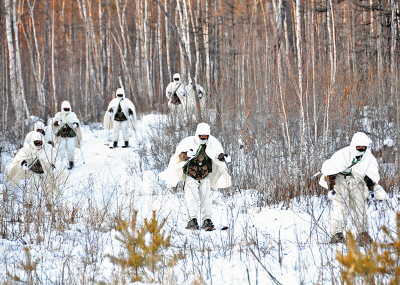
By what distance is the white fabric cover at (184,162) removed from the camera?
20.4ft

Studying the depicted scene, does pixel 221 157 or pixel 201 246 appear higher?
pixel 221 157

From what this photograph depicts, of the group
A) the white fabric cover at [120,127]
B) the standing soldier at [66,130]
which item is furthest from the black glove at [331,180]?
the white fabric cover at [120,127]

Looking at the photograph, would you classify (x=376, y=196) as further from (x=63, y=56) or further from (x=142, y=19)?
(x=63, y=56)

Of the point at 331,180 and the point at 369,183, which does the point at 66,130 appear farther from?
the point at 369,183

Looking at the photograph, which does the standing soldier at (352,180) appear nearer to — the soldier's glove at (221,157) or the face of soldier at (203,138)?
the soldier's glove at (221,157)

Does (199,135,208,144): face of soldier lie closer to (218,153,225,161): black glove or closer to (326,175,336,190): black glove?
(218,153,225,161): black glove

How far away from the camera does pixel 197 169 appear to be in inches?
245

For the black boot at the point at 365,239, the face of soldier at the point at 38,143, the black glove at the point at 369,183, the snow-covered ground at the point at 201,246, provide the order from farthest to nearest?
the face of soldier at the point at 38,143 < the black glove at the point at 369,183 < the black boot at the point at 365,239 < the snow-covered ground at the point at 201,246

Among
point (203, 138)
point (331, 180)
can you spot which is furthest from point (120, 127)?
point (331, 180)

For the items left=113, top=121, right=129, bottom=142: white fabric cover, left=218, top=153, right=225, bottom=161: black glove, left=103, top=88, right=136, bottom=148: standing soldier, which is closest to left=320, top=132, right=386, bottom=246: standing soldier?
left=218, top=153, right=225, bottom=161: black glove

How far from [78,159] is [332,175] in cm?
797

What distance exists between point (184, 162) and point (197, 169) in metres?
0.22

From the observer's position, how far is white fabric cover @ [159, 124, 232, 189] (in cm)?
621

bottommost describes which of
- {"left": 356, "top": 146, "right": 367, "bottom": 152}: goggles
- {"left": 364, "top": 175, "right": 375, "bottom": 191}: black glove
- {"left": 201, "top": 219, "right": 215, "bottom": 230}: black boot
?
→ {"left": 201, "top": 219, "right": 215, "bottom": 230}: black boot
